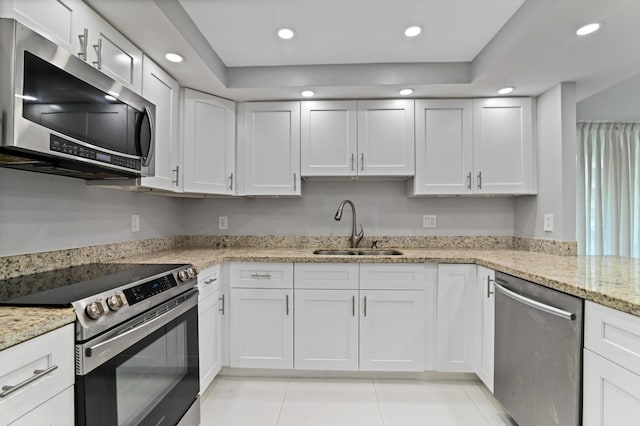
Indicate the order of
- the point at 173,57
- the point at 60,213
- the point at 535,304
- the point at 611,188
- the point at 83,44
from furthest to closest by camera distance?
the point at 611,188 → the point at 173,57 → the point at 60,213 → the point at 535,304 → the point at 83,44

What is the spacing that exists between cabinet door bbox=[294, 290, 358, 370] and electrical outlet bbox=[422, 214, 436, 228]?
3.35 feet

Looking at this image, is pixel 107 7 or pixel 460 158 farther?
pixel 460 158

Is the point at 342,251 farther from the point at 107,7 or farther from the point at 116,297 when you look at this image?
the point at 107,7

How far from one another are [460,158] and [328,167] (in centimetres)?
106

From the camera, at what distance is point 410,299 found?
2.14 m

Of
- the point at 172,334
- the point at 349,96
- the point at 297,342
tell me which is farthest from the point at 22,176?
the point at 349,96

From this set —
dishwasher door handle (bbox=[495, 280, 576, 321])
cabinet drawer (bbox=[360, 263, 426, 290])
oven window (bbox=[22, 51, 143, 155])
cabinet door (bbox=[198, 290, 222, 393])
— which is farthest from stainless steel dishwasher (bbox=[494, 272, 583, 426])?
oven window (bbox=[22, 51, 143, 155])

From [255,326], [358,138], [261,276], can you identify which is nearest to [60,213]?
[261,276]

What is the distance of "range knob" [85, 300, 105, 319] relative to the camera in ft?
3.18

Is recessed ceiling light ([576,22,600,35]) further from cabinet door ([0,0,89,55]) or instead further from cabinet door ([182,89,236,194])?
cabinet door ([0,0,89,55])

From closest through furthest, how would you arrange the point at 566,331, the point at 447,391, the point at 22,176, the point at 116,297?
the point at 116,297 < the point at 566,331 < the point at 22,176 < the point at 447,391

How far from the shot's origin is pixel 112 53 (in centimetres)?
152

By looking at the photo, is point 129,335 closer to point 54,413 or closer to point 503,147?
point 54,413

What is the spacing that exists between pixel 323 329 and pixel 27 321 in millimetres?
1649
